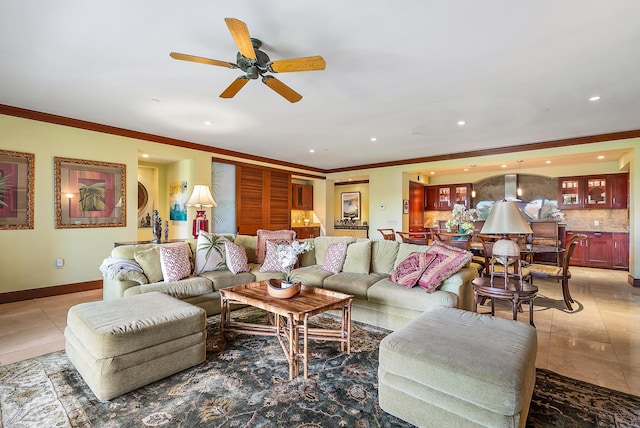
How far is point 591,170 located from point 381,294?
24.2 ft

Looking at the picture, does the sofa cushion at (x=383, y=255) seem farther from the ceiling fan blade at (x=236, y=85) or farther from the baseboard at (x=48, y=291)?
the baseboard at (x=48, y=291)

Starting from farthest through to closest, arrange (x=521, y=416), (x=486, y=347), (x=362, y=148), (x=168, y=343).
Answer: (x=362, y=148) < (x=168, y=343) < (x=486, y=347) < (x=521, y=416)

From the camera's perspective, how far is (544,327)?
3406 millimetres

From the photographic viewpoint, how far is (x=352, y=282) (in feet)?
11.7

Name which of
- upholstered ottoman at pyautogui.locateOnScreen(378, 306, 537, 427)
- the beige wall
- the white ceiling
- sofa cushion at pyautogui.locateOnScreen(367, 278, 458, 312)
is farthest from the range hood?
the beige wall

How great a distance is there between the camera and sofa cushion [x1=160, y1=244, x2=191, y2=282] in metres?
3.54

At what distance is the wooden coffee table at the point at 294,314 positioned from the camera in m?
2.34

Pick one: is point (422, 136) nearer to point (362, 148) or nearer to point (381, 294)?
point (362, 148)

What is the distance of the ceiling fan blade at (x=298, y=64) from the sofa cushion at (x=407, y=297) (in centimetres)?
227

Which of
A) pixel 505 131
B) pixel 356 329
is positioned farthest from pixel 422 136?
pixel 356 329

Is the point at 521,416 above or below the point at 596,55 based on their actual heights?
below

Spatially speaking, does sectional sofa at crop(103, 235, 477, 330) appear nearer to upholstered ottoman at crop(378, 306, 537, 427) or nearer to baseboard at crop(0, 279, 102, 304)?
upholstered ottoman at crop(378, 306, 537, 427)

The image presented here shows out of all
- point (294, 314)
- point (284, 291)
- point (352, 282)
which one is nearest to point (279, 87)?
point (284, 291)

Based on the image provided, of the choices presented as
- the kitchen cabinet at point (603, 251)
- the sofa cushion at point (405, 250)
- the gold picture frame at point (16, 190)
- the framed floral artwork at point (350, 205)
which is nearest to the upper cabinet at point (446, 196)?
the framed floral artwork at point (350, 205)
